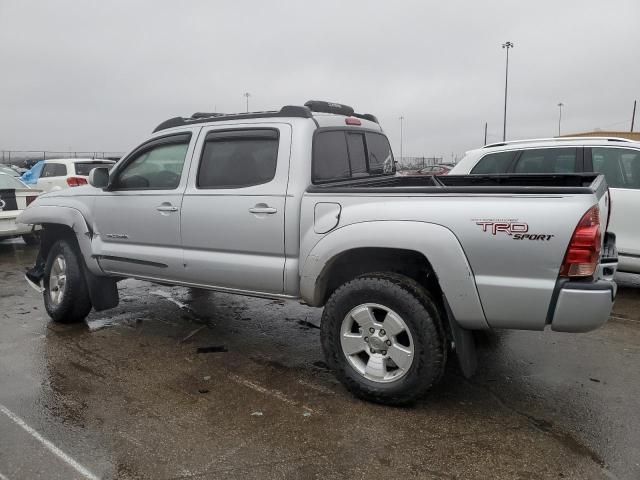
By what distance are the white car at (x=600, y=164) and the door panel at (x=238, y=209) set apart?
2759 mm

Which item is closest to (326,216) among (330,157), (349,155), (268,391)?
(330,157)

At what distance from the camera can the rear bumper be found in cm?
298

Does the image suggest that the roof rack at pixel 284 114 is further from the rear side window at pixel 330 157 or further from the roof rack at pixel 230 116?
the rear side window at pixel 330 157

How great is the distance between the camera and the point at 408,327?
135 inches

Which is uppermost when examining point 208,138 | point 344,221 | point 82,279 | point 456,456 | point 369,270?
point 208,138

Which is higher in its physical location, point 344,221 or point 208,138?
point 208,138

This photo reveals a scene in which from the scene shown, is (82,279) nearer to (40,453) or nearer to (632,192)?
(40,453)

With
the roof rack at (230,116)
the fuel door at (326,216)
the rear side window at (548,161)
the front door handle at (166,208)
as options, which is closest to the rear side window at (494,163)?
the rear side window at (548,161)

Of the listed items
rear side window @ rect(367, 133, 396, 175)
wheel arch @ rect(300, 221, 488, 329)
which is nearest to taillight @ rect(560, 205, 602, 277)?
wheel arch @ rect(300, 221, 488, 329)

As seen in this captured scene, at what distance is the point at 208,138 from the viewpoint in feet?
14.7

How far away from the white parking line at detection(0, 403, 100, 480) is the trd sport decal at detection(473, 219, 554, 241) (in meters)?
2.52

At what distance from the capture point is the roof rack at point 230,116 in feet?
13.5

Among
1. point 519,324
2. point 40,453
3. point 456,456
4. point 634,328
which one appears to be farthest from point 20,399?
point 634,328

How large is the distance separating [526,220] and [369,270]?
1.18m
